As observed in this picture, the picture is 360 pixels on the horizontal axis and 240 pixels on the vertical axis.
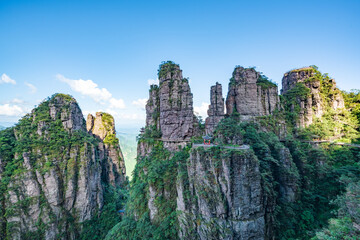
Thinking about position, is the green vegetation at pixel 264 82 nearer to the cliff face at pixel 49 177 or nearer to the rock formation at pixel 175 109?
the rock formation at pixel 175 109

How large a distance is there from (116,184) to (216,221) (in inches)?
1311

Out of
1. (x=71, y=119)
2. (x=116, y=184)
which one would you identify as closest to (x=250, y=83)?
(x=71, y=119)

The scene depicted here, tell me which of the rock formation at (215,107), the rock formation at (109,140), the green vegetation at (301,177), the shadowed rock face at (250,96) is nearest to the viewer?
the green vegetation at (301,177)

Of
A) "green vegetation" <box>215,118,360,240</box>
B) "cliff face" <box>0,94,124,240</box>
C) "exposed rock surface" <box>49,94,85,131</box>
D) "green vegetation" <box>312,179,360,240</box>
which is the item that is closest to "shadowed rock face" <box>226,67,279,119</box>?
"green vegetation" <box>215,118,360,240</box>

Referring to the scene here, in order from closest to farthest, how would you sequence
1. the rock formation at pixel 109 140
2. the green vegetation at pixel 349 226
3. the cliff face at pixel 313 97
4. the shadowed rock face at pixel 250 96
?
the green vegetation at pixel 349 226
the shadowed rock face at pixel 250 96
the cliff face at pixel 313 97
the rock formation at pixel 109 140

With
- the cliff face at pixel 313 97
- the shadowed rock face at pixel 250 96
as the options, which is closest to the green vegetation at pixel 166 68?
the shadowed rock face at pixel 250 96

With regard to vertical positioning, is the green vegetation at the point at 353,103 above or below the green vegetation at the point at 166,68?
below

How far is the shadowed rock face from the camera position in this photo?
24.4 meters

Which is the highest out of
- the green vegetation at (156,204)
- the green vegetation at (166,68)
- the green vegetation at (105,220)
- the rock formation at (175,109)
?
the green vegetation at (166,68)

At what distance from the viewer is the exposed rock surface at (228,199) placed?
46.1 ft

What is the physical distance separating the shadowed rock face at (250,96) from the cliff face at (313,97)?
4192 mm

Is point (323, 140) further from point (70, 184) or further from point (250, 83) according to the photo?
point (70, 184)

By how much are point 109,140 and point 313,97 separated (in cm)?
4326

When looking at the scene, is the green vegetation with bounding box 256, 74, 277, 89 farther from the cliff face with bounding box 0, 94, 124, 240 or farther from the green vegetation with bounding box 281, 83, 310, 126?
the cliff face with bounding box 0, 94, 124, 240
